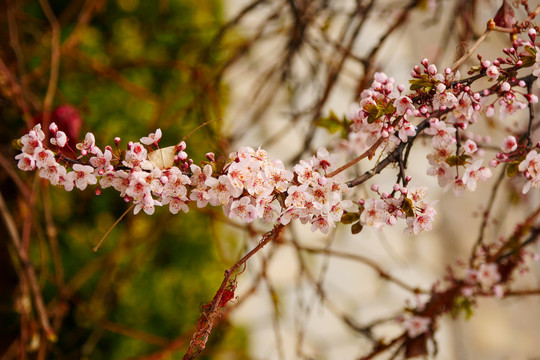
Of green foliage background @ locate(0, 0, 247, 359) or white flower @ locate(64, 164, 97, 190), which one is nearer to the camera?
white flower @ locate(64, 164, 97, 190)

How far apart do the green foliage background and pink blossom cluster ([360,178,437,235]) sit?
0.49 meters

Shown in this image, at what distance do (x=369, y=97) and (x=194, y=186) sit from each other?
0.45ft

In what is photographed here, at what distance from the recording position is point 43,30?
1.08 metres

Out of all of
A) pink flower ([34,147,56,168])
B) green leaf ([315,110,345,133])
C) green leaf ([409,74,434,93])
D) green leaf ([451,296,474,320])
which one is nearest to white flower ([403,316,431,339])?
green leaf ([451,296,474,320])

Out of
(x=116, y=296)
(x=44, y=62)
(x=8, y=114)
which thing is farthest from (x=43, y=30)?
(x=116, y=296)

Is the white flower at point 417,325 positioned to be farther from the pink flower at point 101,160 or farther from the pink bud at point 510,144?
the pink flower at point 101,160

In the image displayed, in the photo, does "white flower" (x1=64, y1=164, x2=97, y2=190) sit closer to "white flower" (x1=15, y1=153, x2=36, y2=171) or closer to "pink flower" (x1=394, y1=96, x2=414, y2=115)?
"white flower" (x1=15, y1=153, x2=36, y2=171)

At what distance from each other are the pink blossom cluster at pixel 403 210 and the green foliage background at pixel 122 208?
49 cm

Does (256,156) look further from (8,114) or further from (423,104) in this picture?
(8,114)

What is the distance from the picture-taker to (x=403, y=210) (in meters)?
0.38

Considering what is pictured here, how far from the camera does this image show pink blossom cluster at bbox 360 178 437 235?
38 cm

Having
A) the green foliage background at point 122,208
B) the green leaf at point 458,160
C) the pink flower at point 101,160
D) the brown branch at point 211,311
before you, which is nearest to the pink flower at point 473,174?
the green leaf at point 458,160

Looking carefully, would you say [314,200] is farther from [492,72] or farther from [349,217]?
[492,72]

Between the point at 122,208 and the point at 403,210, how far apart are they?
804 mm
